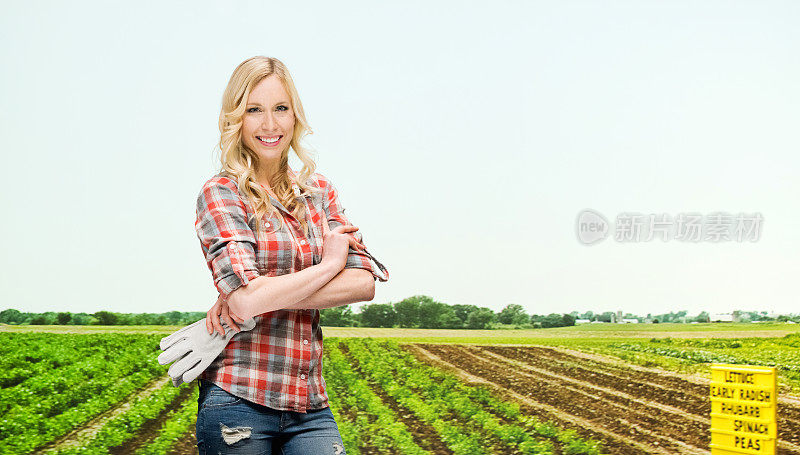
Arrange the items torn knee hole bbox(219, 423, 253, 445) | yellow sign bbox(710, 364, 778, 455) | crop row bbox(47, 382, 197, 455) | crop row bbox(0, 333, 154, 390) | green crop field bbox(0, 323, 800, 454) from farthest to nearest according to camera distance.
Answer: crop row bbox(0, 333, 154, 390) < green crop field bbox(0, 323, 800, 454) < crop row bbox(47, 382, 197, 455) < yellow sign bbox(710, 364, 778, 455) < torn knee hole bbox(219, 423, 253, 445)

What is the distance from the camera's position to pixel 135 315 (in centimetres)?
644

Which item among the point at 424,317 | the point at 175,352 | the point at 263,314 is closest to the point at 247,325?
the point at 263,314

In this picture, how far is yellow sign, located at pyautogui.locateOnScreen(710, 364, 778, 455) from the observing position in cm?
390

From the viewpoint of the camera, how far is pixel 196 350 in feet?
4.95

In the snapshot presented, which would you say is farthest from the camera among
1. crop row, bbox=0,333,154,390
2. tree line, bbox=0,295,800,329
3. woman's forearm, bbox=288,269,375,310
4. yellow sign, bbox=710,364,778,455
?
tree line, bbox=0,295,800,329

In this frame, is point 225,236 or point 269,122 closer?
point 225,236

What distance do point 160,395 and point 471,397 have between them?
8.29ft

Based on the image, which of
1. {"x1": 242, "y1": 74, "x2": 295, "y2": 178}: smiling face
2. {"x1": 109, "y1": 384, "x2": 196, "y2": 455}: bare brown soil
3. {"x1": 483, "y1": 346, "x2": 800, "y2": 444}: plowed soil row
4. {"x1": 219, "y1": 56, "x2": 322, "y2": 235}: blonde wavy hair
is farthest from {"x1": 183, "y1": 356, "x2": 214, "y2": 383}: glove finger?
{"x1": 483, "y1": 346, "x2": 800, "y2": 444}: plowed soil row

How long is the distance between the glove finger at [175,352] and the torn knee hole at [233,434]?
168 mm

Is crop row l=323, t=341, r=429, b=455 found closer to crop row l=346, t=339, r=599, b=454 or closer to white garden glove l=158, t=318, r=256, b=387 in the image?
crop row l=346, t=339, r=599, b=454

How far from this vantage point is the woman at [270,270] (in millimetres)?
1472

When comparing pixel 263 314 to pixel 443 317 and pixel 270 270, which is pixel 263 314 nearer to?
pixel 270 270

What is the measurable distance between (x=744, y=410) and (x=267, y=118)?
3366 mm

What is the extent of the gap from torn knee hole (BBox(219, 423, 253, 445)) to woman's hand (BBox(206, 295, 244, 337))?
0.60ft
